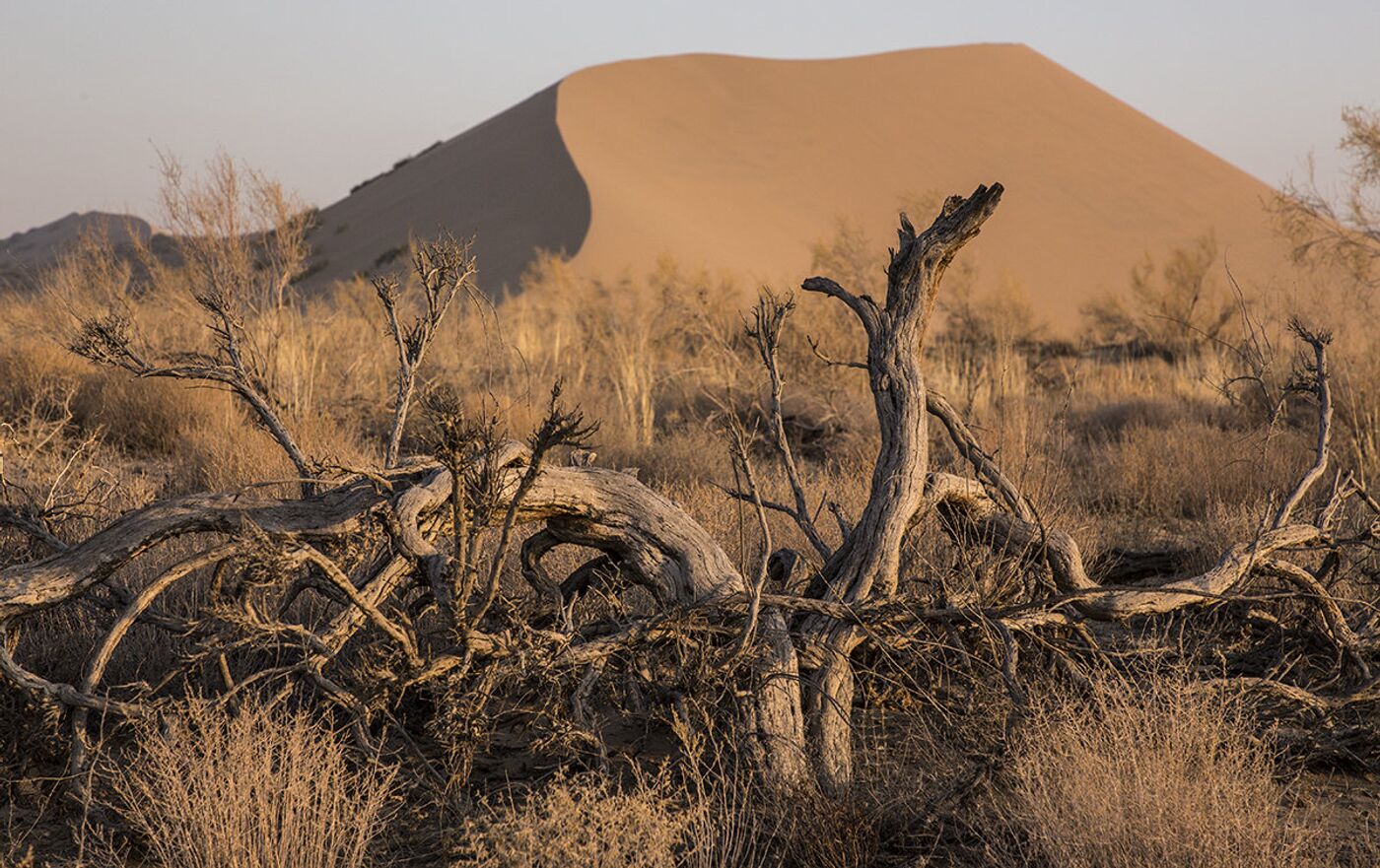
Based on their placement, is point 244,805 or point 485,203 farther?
point 485,203

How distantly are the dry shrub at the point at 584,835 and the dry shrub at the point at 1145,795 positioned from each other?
1004 millimetres

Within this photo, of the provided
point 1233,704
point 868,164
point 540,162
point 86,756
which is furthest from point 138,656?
point 868,164

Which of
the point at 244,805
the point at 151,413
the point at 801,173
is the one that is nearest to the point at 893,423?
the point at 244,805

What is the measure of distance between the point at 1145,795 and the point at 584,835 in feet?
4.72

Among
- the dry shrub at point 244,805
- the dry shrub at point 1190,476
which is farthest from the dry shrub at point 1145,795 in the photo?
the dry shrub at point 1190,476

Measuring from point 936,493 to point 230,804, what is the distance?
2567 millimetres

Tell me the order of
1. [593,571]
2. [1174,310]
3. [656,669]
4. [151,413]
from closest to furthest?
[656,669] < [593,571] < [151,413] < [1174,310]

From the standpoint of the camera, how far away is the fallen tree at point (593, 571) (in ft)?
11.6

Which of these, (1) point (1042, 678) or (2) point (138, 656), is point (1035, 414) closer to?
(1) point (1042, 678)

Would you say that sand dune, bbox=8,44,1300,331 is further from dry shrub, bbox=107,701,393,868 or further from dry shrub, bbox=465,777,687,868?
dry shrub, bbox=465,777,687,868

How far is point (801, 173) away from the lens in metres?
59.6

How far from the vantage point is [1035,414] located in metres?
11.1

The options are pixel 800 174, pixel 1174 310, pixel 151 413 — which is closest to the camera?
pixel 151 413

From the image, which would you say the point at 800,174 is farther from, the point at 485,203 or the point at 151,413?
the point at 151,413
